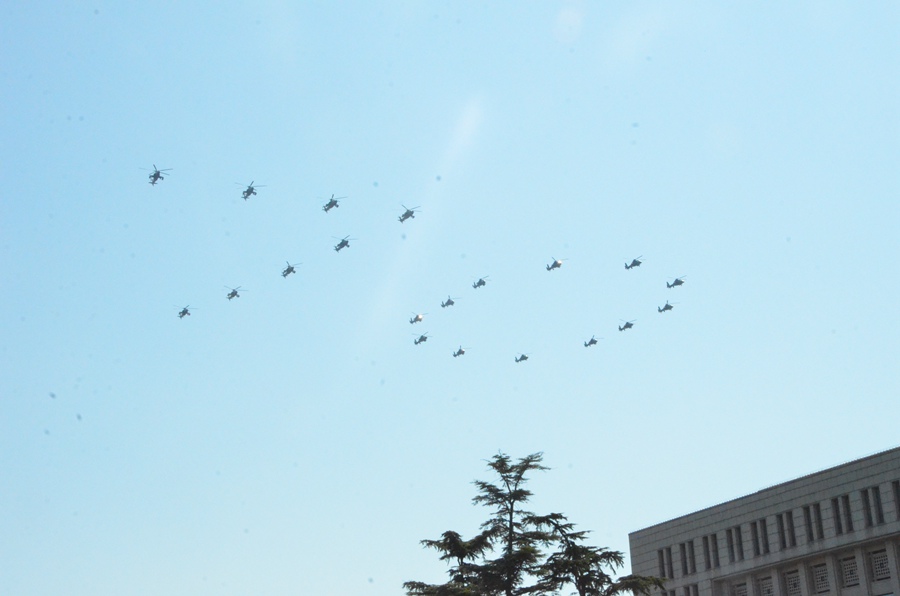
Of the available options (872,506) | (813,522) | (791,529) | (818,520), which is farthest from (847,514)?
(791,529)

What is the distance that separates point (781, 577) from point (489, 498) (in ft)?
142

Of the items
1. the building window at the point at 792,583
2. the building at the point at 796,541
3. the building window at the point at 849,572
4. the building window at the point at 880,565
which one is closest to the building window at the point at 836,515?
the building at the point at 796,541

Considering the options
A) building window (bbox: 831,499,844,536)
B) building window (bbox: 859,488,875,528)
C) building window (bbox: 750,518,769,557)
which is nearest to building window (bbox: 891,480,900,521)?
building window (bbox: 859,488,875,528)

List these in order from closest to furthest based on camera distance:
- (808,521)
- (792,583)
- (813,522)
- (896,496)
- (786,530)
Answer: (896,496) < (813,522) < (808,521) < (792,583) < (786,530)

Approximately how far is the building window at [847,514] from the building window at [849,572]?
7.71 feet

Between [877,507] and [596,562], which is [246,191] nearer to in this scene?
[596,562]

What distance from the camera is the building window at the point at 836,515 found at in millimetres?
88312

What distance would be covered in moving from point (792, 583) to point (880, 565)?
861 centimetres

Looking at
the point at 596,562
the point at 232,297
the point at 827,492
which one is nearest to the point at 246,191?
the point at 232,297

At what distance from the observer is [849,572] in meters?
88.0

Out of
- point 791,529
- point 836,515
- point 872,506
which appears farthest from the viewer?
point 791,529

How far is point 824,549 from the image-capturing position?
88.8 metres

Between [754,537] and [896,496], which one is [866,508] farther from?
[754,537]

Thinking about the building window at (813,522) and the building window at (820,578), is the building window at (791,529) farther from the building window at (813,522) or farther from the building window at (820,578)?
the building window at (820,578)
